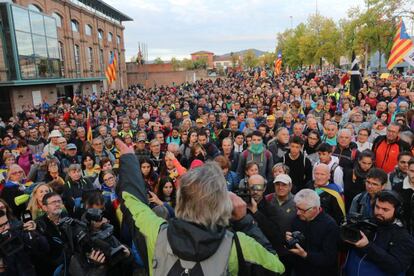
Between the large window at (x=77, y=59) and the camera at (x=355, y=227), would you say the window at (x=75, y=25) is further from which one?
the camera at (x=355, y=227)

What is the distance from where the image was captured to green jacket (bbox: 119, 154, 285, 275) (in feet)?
4.97

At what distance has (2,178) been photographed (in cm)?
549

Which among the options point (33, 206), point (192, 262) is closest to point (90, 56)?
point (33, 206)

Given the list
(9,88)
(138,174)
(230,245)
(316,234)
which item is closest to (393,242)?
(316,234)

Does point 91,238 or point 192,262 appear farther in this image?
point 91,238

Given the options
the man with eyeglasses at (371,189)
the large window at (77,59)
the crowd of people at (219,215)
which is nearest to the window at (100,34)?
the large window at (77,59)

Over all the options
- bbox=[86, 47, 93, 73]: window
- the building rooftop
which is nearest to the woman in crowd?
bbox=[86, 47, 93, 73]: window

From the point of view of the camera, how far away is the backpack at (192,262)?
1427 mm

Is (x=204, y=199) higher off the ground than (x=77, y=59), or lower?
lower

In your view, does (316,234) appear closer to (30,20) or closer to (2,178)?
(2,178)

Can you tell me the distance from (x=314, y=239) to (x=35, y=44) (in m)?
25.5

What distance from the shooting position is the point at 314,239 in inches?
113

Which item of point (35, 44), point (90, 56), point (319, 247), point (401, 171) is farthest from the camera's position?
point (90, 56)

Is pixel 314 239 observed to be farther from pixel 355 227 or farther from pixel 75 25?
pixel 75 25
